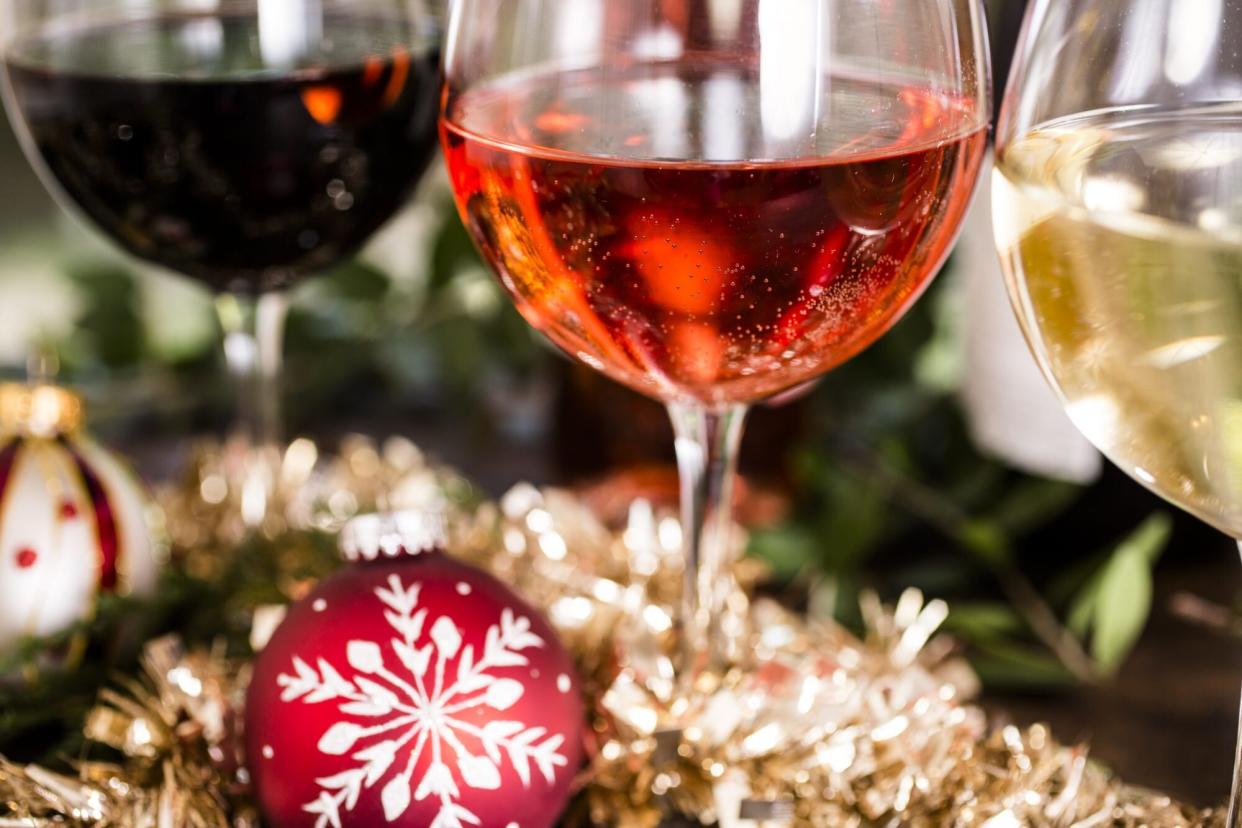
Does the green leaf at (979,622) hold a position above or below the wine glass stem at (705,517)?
below

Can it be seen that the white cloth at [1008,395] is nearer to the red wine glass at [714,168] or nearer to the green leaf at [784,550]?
the green leaf at [784,550]

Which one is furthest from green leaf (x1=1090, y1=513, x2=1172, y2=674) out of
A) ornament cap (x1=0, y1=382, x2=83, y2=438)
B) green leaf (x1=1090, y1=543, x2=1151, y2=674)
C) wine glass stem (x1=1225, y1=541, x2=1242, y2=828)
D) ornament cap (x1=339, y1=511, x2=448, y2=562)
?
ornament cap (x1=0, y1=382, x2=83, y2=438)

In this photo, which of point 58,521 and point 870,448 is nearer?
point 58,521

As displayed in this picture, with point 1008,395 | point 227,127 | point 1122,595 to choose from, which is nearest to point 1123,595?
point 1122,595

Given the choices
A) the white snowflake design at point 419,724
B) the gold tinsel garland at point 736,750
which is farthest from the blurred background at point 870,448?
the white snowflake design at point 419,724

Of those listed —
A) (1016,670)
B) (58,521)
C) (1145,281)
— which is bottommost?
(1016,670)

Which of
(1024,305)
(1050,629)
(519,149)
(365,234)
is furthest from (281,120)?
(1050,629)

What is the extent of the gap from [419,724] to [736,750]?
113 mm

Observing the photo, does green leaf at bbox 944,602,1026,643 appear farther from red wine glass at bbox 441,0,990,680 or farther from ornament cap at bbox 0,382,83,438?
ornament cap at bbox 0,382,83,438

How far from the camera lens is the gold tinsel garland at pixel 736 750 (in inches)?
18.0

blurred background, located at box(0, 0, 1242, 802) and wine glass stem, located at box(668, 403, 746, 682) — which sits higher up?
wine glass stem, located at box(668, 403, 746, 682)

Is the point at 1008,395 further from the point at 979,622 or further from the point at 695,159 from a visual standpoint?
the point at 695,159

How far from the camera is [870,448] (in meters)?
0.85

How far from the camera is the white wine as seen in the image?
14.5 inches
